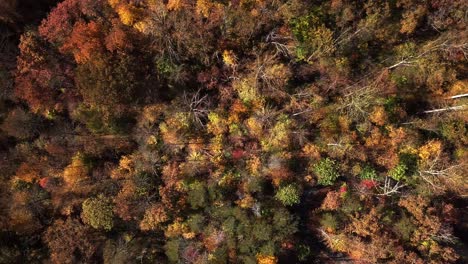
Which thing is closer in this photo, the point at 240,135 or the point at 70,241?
the point at 70,241

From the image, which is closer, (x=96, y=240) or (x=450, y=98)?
(x=96, y=240)

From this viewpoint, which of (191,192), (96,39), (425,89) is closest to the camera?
(96,39)

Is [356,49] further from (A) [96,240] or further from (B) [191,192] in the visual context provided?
(A) [96,240]

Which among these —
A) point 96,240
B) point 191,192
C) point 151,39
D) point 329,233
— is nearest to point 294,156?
point 329,233

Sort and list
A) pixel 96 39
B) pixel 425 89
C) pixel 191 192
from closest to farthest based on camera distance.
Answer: pixel 96 39 < pixel 191 192 < pixel 425 89

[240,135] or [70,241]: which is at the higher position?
[240,135]

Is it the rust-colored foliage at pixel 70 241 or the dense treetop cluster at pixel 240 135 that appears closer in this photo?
the rust-colored foliage at pixel 70 241

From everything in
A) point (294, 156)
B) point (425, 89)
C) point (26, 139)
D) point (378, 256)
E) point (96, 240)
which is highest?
point (26, 139)

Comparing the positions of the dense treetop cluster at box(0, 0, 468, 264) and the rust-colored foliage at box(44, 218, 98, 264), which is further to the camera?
the dense treetop cluster at box(0, 0, 468, 264)
